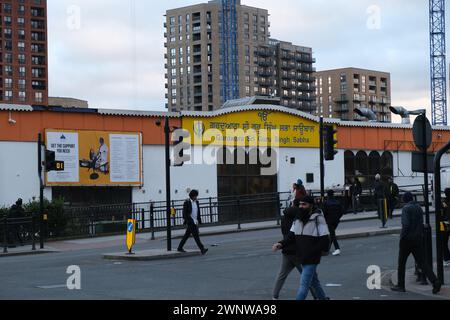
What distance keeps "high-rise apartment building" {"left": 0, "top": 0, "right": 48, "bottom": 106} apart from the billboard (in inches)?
4320

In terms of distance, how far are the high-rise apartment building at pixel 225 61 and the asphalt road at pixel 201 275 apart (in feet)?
474

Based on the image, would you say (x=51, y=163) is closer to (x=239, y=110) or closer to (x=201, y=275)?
(x=201, y=275)

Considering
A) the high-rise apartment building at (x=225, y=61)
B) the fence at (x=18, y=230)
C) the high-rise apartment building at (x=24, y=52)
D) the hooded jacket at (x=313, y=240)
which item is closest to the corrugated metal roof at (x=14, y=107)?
the fence at (x=18, y=230)

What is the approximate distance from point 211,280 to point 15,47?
13646 centimetres

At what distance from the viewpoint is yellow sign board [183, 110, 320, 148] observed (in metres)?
39.8

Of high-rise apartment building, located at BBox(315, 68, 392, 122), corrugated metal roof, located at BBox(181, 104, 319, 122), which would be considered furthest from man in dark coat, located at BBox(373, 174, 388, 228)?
high-rise apartment building, located at BBox(315, 68, 392, 122)

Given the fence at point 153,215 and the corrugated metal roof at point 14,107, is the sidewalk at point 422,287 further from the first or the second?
the corrugated metal roof at point 14,107

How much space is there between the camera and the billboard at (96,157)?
35281mm

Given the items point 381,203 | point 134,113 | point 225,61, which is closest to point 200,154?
point 134,113

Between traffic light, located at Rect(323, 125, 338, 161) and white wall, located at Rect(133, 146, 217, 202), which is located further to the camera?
white wall, located at Rect(133, 146, 217, 202)

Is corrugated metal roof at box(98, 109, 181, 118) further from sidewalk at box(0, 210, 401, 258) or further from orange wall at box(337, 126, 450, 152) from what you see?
orange wall at box(337, 126, 450, 152)

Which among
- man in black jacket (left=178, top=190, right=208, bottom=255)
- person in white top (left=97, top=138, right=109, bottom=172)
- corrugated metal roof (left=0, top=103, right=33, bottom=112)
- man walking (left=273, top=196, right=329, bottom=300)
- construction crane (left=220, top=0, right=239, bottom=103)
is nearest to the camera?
man walking (left=273, top=196, right=329, bottom=300)
